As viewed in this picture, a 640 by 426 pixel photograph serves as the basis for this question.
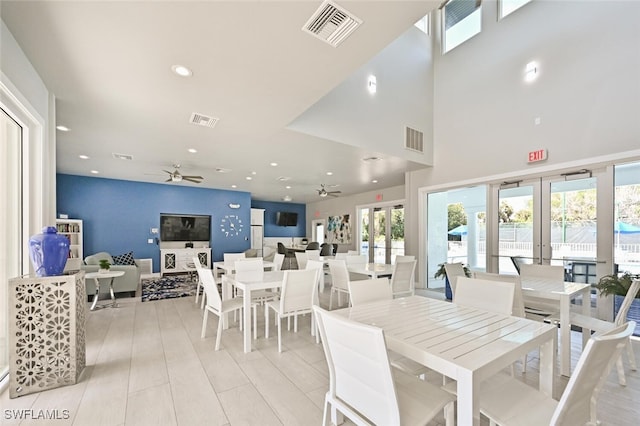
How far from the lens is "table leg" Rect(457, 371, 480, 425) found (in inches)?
44.7

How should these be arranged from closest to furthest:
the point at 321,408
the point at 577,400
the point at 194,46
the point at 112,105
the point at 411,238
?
the point at 577,400, the point at 321,408, the point at 194,46, the point at 112,105, the point at 411,238

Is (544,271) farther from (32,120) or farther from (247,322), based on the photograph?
(32,120)

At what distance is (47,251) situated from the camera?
229cm

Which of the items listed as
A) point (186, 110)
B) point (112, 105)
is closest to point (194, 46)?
point (186, 110)

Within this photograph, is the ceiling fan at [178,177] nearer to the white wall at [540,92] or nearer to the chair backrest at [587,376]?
the white wall at [540,92]

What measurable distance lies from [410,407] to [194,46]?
2.96 meters

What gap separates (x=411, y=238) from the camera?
661 centimetres

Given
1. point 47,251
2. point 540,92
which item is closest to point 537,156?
point 540,92

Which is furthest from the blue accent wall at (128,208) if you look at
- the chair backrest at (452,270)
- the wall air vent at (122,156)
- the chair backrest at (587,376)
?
the chair backrest at (587,376)

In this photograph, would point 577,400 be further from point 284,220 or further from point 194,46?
point 284,220

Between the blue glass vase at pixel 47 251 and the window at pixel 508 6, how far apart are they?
738 centimetres

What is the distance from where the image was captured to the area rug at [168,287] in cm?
579

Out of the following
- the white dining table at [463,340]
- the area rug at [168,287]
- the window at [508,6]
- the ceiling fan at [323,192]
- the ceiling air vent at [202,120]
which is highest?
the window at [508,6]

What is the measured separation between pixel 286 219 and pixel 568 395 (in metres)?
12.0
